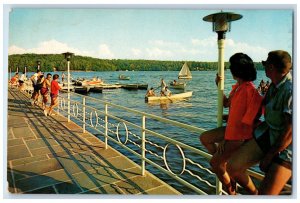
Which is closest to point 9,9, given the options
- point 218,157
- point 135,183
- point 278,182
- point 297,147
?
point 135,183

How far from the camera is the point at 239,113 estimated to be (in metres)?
2.58

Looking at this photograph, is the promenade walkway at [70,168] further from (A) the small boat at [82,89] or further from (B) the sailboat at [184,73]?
(B) the sailboat at [184,73]

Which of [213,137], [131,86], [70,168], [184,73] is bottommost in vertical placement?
[70,168]

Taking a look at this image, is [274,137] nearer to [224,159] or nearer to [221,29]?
[224,159]

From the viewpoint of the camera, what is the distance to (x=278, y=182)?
2.36 metres

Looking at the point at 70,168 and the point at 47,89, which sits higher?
the point at 47,89

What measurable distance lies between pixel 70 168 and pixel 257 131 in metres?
2.91

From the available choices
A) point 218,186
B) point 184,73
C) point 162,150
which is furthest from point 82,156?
point 184,73

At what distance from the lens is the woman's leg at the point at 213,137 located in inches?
Result: 109

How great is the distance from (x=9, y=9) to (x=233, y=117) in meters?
2.97

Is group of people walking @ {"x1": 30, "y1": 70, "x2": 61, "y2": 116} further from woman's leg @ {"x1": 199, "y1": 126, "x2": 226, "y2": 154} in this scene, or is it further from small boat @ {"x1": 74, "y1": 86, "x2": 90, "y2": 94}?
small boat @ {"x1": 74, "y1": 86, "x2": 90, "y2": 94}

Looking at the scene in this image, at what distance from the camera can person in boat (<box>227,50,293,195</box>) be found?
2.30 meters

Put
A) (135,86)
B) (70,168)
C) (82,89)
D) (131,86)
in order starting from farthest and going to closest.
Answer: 1. (135,86)
2. (131,86)
3. (82,89)
4. (70,168)
